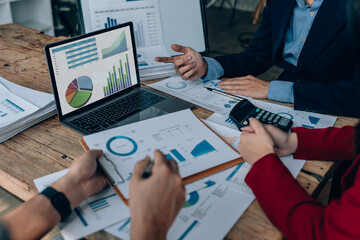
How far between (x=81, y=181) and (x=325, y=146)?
2.11ft

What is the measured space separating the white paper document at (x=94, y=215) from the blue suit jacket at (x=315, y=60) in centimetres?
73

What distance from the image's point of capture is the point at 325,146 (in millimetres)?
941

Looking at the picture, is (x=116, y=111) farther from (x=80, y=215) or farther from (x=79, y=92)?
(x=80, y=215)

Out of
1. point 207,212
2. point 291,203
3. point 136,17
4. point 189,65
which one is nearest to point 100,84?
point 189,65

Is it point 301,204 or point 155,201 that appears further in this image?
point 301,204

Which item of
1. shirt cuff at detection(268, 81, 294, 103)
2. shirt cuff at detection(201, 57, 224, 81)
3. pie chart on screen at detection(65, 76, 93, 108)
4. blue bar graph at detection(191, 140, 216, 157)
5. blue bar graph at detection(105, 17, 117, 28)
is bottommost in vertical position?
blue bar graph at detection(191, 140, 216, 157)

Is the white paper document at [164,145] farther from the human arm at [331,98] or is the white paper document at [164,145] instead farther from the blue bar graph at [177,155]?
the human arm at [331,98]

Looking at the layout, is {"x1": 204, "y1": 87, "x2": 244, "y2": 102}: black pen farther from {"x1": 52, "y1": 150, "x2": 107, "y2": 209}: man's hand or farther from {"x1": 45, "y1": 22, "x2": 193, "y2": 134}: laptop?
{"x1": 52, "y1": 150, "x2": 107, "y2": 209}: man's hand

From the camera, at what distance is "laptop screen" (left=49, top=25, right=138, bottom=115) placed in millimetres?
1036

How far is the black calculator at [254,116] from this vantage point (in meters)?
1.04

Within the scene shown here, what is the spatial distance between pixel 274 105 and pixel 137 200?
0.73 meters

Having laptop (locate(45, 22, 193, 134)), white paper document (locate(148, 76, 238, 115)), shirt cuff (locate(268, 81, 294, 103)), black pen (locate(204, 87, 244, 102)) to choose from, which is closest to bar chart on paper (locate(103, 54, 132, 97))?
laptop (locate(45, 22, 193, 134))

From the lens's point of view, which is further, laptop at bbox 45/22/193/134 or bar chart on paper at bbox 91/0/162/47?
bar chart on paper at bbox 91/0/162/47

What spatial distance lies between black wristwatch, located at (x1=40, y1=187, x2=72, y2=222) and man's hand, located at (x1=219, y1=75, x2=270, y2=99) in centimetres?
76
